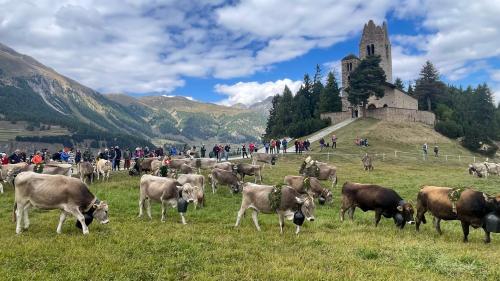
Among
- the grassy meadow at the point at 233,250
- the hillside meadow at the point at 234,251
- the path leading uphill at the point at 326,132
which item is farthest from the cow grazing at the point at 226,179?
the path leading uphill at the point at 326,132

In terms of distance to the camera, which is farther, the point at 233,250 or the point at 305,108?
the point at 305,108

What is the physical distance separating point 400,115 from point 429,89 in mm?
29149

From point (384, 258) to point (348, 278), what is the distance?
2835 mm

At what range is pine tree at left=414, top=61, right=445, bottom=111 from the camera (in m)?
119

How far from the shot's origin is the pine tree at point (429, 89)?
118562 mm

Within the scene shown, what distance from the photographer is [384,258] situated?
1249 centimetres

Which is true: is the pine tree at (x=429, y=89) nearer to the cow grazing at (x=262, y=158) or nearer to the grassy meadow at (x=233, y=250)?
the cow grazing at (x=262, y=158)

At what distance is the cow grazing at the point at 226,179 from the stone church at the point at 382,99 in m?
74.1

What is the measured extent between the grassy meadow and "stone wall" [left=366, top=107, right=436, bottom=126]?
77.8 m

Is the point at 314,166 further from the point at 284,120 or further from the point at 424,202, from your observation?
the point at 284,120

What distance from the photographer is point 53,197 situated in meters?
14.5

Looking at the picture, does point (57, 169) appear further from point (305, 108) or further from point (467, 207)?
point (305, 108)

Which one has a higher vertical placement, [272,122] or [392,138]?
[272,122]

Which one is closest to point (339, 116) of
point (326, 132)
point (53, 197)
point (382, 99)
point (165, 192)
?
point (326, 132)
